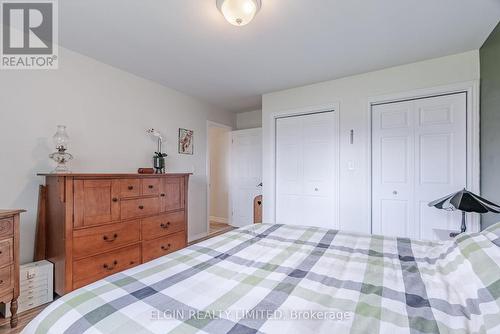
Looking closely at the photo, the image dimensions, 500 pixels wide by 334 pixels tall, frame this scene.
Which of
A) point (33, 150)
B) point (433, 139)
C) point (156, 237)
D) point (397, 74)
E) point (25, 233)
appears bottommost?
point (156, 237)

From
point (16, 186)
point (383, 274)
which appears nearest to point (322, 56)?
point (383, 274)

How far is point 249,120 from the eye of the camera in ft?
15.1

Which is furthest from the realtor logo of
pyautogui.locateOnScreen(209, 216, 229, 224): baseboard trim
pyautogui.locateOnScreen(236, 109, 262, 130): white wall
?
pyautogui.locateOnScreen(209, 216, 229, 224): baseboard trim

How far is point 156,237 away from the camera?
2467 mm

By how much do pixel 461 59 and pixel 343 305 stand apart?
9.26 feet

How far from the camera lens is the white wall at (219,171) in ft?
15.4

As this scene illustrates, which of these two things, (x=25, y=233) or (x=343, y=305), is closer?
(x=343, y=305)

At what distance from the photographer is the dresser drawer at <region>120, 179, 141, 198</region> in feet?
7.08

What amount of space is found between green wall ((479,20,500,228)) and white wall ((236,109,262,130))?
308cm

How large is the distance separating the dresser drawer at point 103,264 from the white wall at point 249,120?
303 cm

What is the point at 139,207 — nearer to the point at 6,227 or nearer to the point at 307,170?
the point at 6,227

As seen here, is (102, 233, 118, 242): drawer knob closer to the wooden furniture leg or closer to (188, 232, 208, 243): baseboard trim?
the wooden furniture leg

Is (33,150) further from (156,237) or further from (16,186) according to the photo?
(156,237)

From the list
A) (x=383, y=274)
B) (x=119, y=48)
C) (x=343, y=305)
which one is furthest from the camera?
(x=119, y=48)
